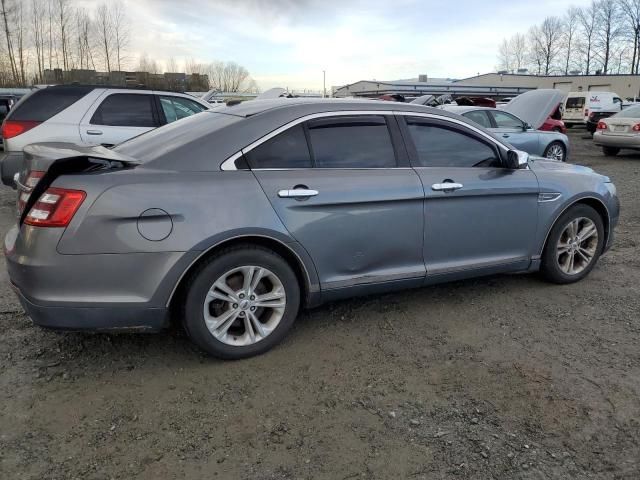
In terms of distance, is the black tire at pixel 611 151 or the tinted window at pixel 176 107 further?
the black tire at pixel 611 151

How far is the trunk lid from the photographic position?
9.35 ft

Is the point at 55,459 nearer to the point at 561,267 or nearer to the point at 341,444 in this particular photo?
the point at 341,444

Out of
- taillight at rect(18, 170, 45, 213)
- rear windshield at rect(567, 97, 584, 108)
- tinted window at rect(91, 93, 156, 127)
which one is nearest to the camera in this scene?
taillight at rect(18, 170, 45, 213)

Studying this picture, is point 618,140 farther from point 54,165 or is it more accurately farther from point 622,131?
point 54,165

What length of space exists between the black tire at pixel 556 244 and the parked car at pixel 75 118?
17.5 ft

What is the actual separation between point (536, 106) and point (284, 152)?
459 inches

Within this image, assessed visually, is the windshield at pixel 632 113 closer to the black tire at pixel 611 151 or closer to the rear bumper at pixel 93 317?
the black tire at pixel 611 151

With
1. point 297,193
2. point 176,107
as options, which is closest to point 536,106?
point 176,107

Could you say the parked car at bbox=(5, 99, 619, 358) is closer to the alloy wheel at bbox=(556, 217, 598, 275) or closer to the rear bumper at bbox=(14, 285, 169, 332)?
the rear bumper at bbox=(14, 285, 169, 332)

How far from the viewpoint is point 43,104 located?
664 cm

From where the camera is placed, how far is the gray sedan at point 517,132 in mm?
10102

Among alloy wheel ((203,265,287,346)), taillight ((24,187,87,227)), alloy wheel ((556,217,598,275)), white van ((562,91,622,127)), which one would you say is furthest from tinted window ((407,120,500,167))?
white van ((562,91,622,127))

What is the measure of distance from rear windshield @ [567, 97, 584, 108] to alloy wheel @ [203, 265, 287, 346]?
97.8 feet

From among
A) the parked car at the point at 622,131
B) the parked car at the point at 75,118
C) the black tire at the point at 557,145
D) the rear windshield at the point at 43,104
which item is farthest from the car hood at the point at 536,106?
the rear windshield at the point at 43,104
